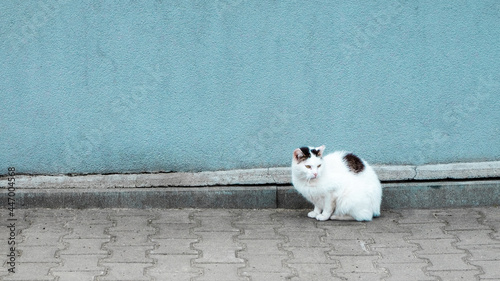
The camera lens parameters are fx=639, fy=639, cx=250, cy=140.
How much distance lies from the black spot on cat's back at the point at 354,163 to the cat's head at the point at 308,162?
27 cm

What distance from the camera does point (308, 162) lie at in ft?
16.4

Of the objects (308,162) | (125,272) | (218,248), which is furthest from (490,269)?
(125,272)

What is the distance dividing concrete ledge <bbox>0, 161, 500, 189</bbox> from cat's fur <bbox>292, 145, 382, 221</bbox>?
1.53ft

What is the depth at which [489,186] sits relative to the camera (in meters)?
5.52

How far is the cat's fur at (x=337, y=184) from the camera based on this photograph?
504 cm

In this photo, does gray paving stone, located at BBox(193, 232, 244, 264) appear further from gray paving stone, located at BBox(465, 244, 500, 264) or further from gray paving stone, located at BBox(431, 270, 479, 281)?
gray paving stone, located at BBox(465, 244, 500, 264)

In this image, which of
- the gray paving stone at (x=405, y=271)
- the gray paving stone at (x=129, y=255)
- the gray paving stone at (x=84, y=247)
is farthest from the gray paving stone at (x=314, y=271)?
the gray paving stone at (x=84, y=247)

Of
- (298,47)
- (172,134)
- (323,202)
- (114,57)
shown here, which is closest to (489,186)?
(323,202)

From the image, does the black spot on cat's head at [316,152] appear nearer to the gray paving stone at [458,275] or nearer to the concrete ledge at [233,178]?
the concrete ledge at [233,178]

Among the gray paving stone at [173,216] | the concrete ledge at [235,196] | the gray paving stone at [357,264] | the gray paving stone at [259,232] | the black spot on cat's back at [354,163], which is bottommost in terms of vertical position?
the gray paving stone at [173,216]

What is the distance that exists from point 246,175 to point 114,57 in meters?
1.55

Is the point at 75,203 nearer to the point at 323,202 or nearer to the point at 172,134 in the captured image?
the point at 172,134

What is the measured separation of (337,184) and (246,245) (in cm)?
95

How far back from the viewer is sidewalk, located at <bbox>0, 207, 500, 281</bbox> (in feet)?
13.6
